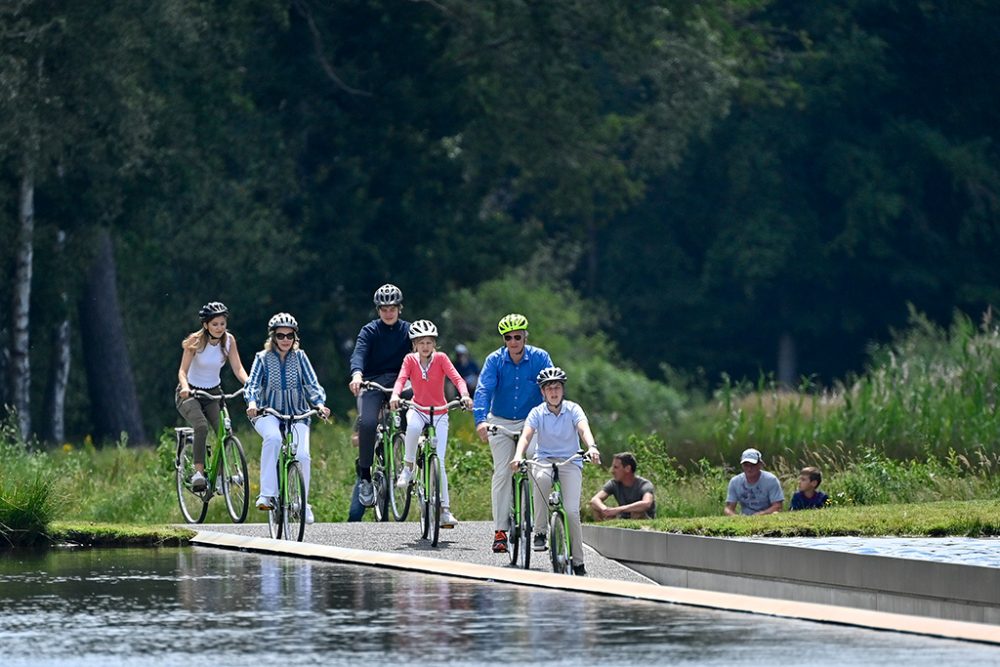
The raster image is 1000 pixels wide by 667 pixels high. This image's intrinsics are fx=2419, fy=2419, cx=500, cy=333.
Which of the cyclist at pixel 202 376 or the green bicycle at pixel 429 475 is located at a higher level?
the cyclist at pixel 202 376

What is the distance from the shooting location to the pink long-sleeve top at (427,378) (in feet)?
60.6

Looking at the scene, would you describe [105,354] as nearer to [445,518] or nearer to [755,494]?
[755,494]

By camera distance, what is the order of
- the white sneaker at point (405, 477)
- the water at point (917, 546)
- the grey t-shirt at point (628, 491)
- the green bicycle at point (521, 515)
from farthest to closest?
the grey t-shirt at point (628, 491), the white sneaker at point (405, 477), the green bicycle at point (521, 515), the water at point (917, 546)

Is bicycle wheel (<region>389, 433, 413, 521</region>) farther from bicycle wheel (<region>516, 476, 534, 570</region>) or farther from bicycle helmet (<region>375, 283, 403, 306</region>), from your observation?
bicycle wheel (<region>516, 476, 534, 570</region>)

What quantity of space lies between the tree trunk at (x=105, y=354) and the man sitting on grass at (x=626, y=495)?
21084mm

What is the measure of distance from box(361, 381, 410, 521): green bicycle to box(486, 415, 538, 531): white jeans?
1703 mm

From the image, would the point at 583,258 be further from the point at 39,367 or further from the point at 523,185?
the point at 39,367

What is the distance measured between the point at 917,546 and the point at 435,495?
3.60 m

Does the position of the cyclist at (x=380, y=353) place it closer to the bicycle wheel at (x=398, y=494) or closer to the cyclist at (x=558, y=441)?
the bicycle wheel at (x=398, y=494)

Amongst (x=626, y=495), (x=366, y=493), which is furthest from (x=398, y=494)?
(x=626, y=495)

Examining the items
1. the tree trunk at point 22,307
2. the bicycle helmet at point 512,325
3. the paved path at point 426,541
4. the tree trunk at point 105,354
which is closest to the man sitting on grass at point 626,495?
the paved path at point 426,541

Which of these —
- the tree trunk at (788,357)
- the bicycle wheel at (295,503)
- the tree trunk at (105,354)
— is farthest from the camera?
the tree trunk at (788,357)

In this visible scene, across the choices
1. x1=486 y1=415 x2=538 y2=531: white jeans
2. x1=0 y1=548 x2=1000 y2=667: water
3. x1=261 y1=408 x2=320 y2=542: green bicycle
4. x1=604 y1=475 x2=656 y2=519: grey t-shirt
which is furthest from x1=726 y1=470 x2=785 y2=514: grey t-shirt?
x1=0 y1=548 x2=1000 y2=667: water

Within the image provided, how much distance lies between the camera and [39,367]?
43125 mm
